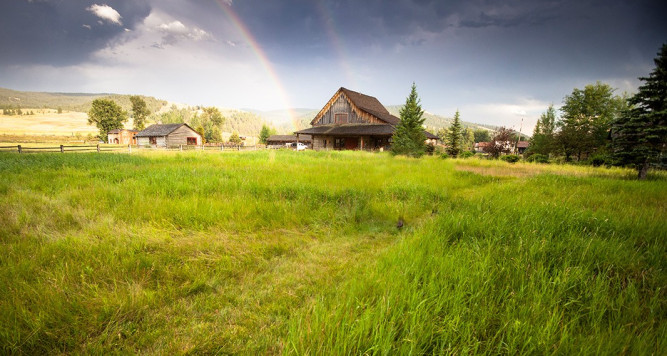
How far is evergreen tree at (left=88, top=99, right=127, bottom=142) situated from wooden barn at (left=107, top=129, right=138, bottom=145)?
0.92 m

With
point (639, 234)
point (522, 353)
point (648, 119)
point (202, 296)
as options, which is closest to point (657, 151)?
point (648, 119)

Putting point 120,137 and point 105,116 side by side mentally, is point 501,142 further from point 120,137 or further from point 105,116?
point 120,137

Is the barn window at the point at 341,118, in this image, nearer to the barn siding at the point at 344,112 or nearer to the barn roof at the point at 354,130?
the barn siding at the point at 344,112

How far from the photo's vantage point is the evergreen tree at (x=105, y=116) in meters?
63.1

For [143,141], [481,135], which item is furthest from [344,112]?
[481,135]

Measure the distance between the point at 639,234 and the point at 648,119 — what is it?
42.1 feet

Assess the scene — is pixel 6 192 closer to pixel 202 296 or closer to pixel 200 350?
pixel 202 296

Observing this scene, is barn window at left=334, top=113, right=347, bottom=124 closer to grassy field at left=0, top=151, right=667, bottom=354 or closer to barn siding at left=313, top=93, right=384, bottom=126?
barn siding at left=313, top=93, right=384, bottom=126

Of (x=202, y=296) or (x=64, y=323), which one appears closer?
(x=64, y=323)

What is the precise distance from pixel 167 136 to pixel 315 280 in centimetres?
6151

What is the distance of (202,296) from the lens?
249cm

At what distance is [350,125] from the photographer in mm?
33750

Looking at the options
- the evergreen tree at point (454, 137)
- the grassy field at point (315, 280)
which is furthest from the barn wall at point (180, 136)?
the grassy field at point (315, 280)

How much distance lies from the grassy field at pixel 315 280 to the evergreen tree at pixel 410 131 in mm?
17939
